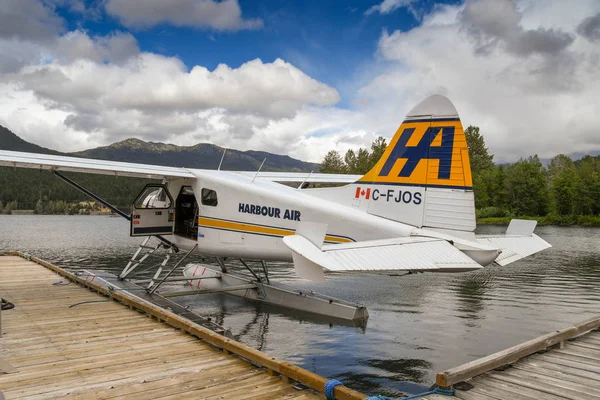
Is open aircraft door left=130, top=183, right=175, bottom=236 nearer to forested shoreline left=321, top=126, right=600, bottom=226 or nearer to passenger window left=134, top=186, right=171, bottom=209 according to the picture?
passenger window left=134, top=186, right=171, bottom=209

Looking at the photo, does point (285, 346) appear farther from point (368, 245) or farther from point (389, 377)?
point (368, 245)

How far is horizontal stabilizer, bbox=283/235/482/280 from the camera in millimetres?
4555

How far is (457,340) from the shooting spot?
8148 mm

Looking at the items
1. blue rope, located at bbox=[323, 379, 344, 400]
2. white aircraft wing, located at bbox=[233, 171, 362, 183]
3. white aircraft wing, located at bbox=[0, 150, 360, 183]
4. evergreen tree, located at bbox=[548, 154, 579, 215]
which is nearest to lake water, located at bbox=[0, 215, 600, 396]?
blue rope, located at bbox=[323, 379, 344, 400]

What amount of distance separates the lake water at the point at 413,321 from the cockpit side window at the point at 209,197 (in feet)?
8.08

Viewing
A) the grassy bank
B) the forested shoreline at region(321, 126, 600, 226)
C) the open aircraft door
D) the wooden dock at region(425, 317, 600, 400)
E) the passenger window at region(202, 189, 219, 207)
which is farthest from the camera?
the forested shoreline at region(321, 126, 600, 226)

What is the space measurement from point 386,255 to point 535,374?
1.89 m

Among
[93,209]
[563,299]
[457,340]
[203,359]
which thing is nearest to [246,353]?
[203,359]

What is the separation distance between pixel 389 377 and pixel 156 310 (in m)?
3.46

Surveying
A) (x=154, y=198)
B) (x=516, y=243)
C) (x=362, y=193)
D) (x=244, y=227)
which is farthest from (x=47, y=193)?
(x=516, y=243)

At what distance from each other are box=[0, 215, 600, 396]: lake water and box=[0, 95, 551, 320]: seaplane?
85cm

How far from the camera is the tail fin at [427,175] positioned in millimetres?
6738

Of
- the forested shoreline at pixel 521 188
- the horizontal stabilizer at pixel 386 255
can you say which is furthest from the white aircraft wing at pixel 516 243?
the forested shoreline at pixel 521 188

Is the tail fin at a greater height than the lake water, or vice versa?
the tail fin
